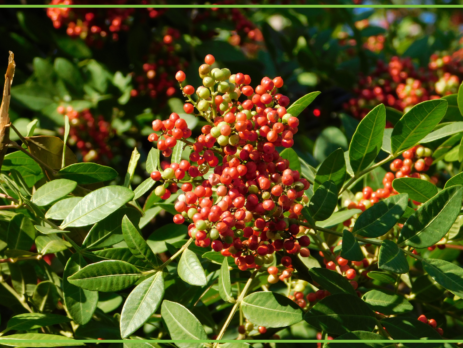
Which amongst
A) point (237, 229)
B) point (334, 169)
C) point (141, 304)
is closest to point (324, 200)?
point (334, 169)

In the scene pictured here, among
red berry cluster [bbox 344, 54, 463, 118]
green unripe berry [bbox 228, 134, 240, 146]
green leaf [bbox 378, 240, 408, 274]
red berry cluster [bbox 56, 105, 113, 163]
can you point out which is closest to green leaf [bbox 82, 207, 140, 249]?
green unripe berry [bbox 228, 134, 240, 146]

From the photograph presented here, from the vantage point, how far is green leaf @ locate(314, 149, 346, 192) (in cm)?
100

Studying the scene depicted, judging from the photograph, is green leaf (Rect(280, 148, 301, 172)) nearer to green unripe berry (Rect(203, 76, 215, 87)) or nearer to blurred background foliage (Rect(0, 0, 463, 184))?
green unripe berry (Rect(203, 76, 215, 87))

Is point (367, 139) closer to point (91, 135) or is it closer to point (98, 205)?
point (98, 205)

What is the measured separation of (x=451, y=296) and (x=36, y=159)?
3.41ft

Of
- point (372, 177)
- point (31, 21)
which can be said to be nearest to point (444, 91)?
point (372, 177)

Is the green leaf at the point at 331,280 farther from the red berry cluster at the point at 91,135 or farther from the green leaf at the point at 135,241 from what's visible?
the red berry cluster at the point at 91,135

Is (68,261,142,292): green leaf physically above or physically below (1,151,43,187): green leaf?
below

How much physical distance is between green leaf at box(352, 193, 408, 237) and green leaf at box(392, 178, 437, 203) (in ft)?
0.26

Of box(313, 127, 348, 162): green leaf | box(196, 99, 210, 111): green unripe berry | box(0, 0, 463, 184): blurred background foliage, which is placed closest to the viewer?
box(196, 99, 210, 111): green unripe berry

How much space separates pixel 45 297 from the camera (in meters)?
1.11

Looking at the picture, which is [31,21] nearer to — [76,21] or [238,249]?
[76,21]

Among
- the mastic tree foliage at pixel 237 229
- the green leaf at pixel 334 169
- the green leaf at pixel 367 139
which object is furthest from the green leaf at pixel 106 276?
Result: the green leaf at pixel 367 139

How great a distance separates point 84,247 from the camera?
100 cm
